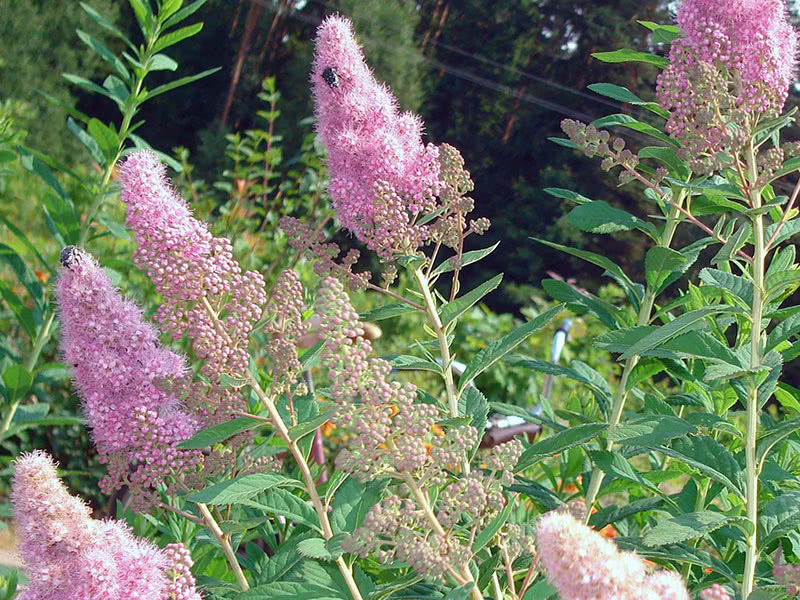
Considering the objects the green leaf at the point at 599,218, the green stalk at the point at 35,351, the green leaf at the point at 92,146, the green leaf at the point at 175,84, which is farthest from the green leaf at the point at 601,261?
the green stalk at the point at 35,351

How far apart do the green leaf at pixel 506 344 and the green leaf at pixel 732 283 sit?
0.70ft

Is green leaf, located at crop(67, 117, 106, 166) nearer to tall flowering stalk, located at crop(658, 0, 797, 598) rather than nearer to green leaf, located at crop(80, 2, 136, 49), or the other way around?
green leaf, located at crop(80, 2, 136, 49)

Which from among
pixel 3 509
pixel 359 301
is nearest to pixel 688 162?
pixel 3 509

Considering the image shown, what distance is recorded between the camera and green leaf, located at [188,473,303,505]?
102 cm

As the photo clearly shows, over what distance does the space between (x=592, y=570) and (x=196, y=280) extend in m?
0.64

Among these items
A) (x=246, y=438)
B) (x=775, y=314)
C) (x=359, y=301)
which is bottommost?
(x=359, y=301)

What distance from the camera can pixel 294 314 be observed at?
3.73ft

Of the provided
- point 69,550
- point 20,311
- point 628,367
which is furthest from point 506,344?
point 20,311

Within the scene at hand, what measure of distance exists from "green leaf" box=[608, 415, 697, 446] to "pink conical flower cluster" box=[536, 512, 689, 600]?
525 millimetres

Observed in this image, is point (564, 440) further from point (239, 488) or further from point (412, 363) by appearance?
point (239, 488)

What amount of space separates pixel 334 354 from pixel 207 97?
17.4 metres

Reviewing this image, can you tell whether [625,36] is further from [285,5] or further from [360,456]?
[360,456]

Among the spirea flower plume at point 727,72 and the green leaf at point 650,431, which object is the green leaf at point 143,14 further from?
the green leaf at point 650,431

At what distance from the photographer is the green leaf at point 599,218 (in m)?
1.47
